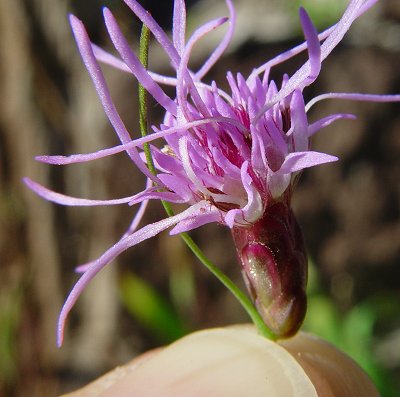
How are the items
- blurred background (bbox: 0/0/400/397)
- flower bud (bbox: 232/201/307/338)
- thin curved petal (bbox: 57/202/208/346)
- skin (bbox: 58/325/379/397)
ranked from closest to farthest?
thin curved petal (bbox: 57/202/208/346) < flower bud (bbox: 232/201/307/338) < skin (bbox: 58/325/379/397) < blurred background (bbox: 0/0/400/397)

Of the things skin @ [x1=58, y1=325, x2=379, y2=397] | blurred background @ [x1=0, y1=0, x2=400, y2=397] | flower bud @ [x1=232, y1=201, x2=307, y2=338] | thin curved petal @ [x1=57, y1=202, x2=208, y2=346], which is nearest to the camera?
thin curved petal @ [x1=57, y1=202, x2=208, y2=346]

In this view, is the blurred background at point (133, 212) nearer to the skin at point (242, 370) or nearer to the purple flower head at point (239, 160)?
the skin at point (242, 370)

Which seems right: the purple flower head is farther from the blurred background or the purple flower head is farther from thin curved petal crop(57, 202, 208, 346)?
the blurred background

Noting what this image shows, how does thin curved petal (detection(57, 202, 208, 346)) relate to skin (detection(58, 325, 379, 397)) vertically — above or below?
above

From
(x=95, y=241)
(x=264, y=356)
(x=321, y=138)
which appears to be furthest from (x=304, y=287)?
(x=95, y=241)

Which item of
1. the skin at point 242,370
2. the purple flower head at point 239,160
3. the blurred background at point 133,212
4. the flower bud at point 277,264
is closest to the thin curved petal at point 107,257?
the purple flower head at point 239,160

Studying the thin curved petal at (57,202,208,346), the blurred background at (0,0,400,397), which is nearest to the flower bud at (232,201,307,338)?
the thin curved petal at (57,202,208,346)
